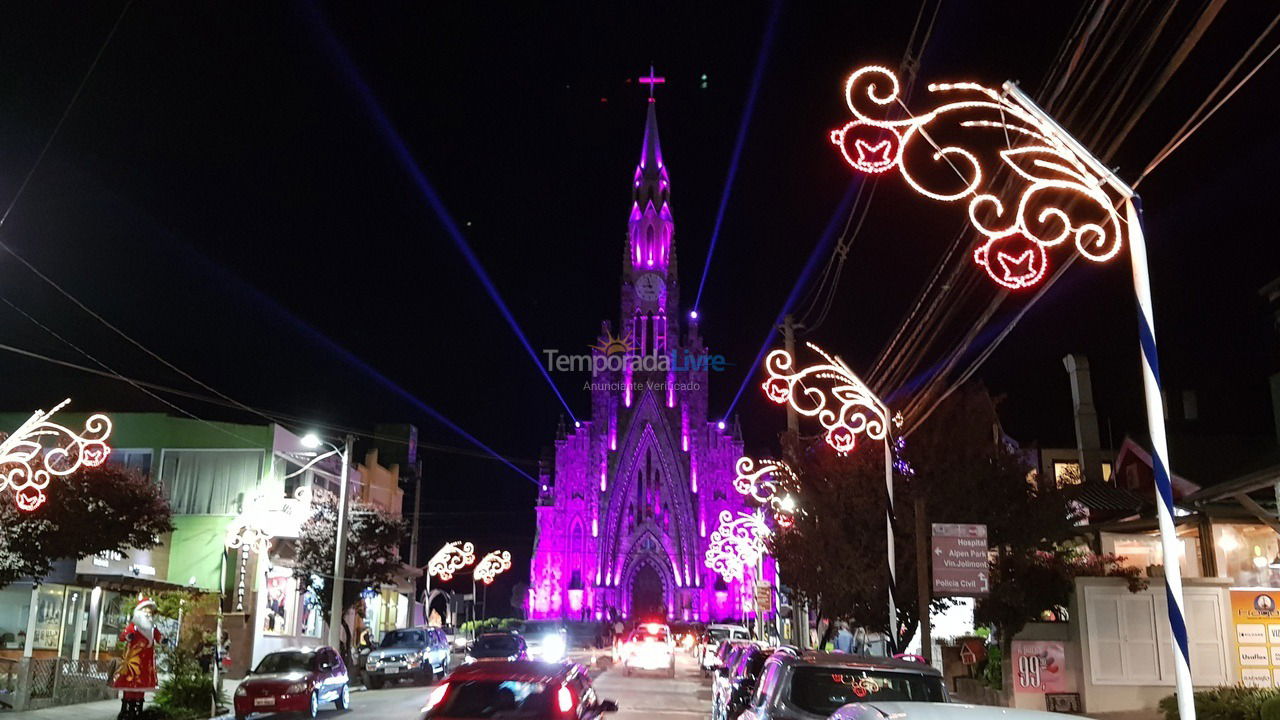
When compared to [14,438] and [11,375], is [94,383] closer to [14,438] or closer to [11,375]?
[11,375]

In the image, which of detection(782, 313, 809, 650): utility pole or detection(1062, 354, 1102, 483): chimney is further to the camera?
detection(1062, 354, 1102, 483): chimney

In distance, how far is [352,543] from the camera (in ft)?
121

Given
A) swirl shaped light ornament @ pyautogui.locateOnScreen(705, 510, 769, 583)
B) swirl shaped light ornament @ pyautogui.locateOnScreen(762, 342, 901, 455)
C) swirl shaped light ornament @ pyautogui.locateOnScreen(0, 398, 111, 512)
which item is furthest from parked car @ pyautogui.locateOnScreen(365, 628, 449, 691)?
swirl shaped light ornament @ pyautogui.locateOnScreen(762, 342, 901, 455)

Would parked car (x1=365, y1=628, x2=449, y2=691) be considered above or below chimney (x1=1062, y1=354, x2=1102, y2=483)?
below

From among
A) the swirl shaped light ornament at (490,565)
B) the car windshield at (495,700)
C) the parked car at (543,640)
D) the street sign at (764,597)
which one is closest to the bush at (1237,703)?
the car windshield at (495,700)

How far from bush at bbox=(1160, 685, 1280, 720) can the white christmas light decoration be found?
79.0 ft

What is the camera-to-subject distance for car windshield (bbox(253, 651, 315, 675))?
21234mm

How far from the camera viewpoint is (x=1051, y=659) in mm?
20422

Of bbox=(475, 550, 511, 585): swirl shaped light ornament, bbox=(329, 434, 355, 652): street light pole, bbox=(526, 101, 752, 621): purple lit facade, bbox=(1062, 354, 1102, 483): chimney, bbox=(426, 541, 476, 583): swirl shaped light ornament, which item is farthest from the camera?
bbox=(526, 101, 752, 621): purple lit facade

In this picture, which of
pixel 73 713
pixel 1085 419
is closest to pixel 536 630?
pixel 73 713

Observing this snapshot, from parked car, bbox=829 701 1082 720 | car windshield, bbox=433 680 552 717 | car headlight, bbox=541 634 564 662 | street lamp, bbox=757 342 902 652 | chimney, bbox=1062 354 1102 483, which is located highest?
chimney, bbox=1062 354 1102 483

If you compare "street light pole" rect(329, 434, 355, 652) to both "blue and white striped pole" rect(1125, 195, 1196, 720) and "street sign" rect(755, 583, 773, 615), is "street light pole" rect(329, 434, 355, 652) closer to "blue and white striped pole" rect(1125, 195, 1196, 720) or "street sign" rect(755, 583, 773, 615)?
"street sign" rect(755, 583, 773, 615)

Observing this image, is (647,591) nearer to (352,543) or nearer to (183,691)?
(352,543)

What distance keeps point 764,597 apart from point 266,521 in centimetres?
1731
